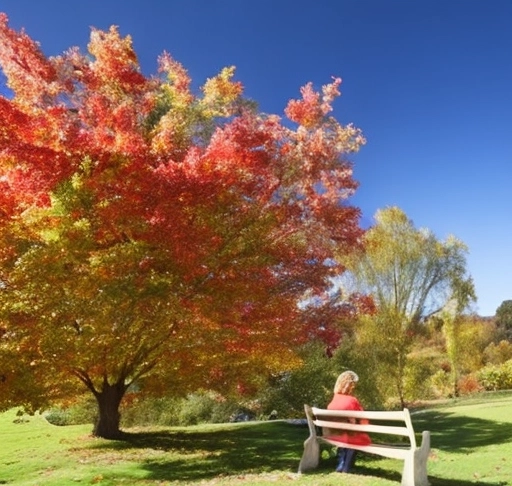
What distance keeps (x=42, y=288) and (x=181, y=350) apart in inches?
189

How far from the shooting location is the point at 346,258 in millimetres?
24688

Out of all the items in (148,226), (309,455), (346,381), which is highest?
(148,226)

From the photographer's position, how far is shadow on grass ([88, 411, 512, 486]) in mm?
9484

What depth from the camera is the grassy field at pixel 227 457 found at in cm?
805

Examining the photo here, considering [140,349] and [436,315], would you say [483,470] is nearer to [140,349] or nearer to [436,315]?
[140,349]

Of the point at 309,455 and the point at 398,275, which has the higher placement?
the point at 398,275

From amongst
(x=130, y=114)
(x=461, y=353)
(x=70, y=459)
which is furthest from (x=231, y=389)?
(x=461, y=353)

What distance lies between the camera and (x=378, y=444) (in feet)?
25.3

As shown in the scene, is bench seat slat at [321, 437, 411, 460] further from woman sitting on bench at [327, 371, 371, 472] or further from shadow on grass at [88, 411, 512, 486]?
shadow on grass at [88, 411, 512, 486]

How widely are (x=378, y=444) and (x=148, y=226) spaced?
6363 millimetres

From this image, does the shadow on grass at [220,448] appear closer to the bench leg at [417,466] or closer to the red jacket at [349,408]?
the red jacket at [349,408]


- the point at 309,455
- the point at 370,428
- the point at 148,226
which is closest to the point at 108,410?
the point at 148,226

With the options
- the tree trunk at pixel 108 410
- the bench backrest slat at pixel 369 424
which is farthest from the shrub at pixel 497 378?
the bench backrest slat at pixel 369 424

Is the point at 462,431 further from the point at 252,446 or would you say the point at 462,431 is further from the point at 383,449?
the point at 383,449
